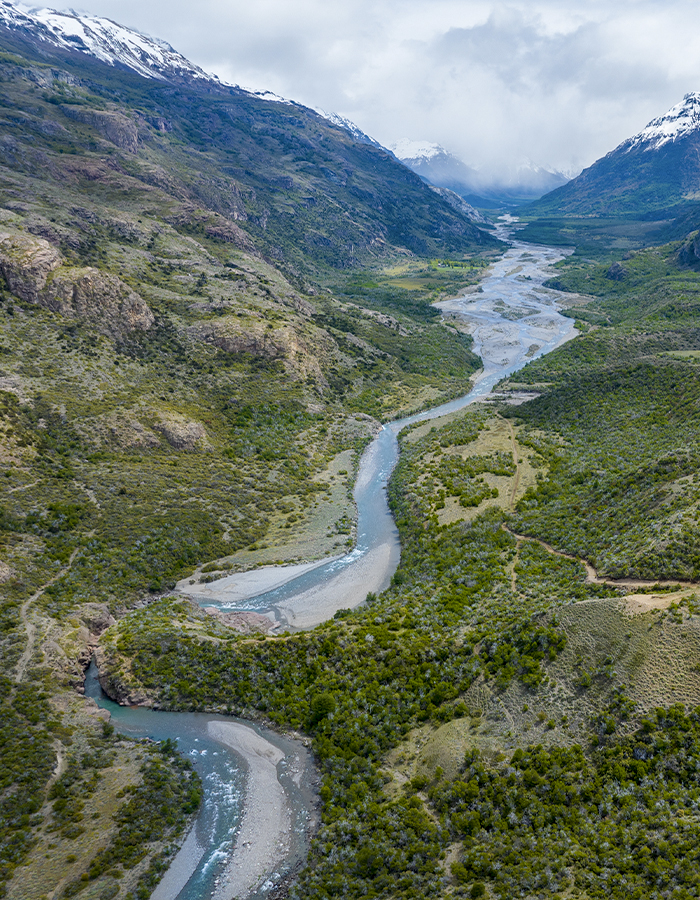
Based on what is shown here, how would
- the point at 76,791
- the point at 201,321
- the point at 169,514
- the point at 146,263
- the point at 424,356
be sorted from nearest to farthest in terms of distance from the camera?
1. the point at 76,791
2. the point at 169,514
3. the point at 201,321
4. the point at 146,263
5. the point at 424,356

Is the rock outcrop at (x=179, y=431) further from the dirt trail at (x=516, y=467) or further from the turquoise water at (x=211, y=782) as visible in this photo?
the dirt trail at (x=516, y=467)

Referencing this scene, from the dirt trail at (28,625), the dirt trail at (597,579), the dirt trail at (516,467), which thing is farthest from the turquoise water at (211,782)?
the dirt trail at (516,467)

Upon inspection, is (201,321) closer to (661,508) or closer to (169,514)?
(169,514)

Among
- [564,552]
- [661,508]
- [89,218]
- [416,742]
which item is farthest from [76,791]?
[89,218]

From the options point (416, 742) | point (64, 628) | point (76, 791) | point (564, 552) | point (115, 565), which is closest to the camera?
point (76, 791)

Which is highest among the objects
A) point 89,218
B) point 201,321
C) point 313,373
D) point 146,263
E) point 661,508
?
point 89,218
